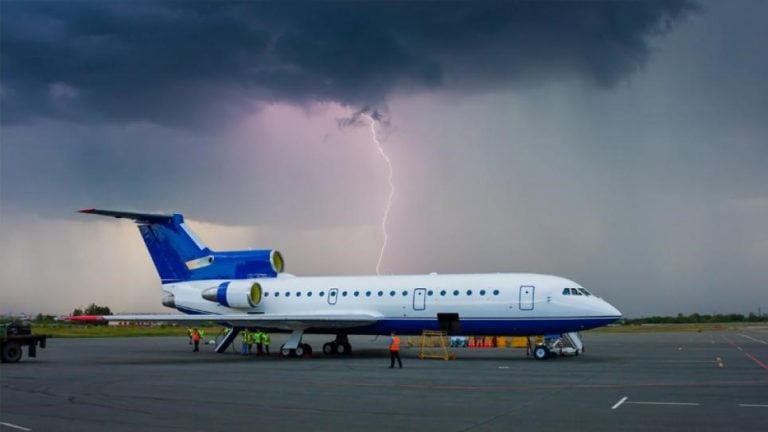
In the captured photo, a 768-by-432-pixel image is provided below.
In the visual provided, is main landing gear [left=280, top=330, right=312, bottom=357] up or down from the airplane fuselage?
down

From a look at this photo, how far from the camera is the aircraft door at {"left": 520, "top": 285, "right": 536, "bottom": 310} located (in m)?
33.5

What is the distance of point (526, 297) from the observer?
33.7 meters

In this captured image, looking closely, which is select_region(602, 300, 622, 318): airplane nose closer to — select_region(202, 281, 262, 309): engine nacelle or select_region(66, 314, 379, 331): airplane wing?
select_region(66, 314, 379, 331): airplane wing

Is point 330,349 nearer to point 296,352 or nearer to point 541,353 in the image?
point 296,352

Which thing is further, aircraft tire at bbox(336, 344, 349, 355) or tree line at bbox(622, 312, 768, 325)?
tree line at bbox(622, 312, 768, 325)

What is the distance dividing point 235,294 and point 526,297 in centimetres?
1455

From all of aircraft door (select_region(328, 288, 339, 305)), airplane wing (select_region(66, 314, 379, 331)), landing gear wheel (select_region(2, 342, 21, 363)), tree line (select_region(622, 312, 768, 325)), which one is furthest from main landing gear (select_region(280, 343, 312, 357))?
tree line (select_region(622, 312, 768, 325))

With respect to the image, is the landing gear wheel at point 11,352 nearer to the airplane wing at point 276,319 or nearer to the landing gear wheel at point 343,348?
the airplane wing at point 276,319

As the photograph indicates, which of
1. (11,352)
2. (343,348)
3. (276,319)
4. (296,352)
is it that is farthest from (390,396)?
(11,352)

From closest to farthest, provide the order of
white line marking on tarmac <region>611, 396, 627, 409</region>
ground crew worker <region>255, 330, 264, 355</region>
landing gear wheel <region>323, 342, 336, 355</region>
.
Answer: white line marking on tarmac <region>611, 396, 627, 409</region>, landing gear wheel <region>323, 342, 336, 355</region>, ground crew worker <region>255, 330, 264, 355</region>

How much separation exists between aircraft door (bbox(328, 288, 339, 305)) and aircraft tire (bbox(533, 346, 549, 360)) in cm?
1013

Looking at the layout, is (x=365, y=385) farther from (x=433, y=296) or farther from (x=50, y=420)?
(x=433, y=296)

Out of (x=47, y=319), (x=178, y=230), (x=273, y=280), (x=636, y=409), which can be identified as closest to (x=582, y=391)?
(x=636, y=409)

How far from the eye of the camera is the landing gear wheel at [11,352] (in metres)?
33.1
